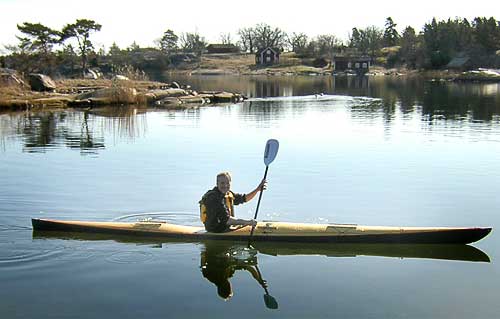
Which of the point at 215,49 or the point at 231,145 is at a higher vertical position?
the point at 215,49

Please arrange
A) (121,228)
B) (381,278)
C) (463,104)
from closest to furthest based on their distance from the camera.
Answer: (381,278) → (121,228) → (463,104)

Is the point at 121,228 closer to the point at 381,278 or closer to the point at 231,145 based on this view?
the point at 381,278

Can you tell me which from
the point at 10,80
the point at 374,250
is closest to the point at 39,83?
the point at 10,80

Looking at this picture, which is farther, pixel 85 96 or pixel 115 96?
pixel 85 96

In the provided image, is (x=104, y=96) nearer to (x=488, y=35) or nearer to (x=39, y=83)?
(x=39, y=83)

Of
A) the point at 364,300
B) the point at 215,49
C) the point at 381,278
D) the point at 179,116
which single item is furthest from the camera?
the point at 215,49

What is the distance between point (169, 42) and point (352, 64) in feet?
150

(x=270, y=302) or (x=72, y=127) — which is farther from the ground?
(x=72, y=127)

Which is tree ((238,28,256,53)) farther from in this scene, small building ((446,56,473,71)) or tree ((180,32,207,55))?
small building ((446,56,473,71))

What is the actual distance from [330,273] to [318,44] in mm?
113497

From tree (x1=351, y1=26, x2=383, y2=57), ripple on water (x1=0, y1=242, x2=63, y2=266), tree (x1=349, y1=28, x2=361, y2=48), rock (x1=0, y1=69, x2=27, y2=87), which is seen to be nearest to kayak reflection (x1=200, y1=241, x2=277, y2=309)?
ripple on water (x1=0, y1=242, x2=63, y2=266)

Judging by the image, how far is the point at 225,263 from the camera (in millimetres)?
8906

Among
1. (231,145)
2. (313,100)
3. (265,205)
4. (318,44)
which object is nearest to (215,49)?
(318,44)

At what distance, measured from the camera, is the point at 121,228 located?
9.64 m
